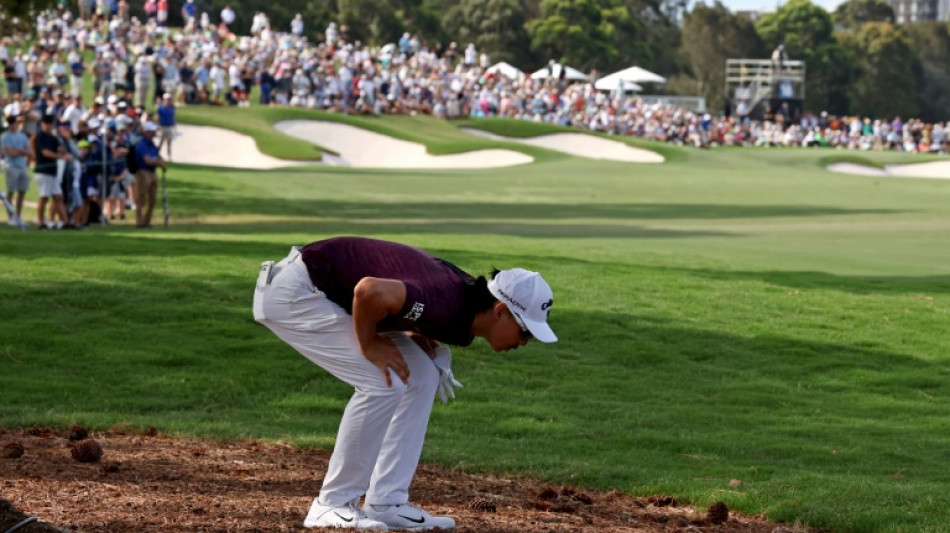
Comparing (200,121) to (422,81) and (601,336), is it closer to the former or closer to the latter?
(422,81)

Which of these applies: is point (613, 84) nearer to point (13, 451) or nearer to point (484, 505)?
point (13, 451)

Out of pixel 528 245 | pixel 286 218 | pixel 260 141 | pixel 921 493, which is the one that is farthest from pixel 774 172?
pixel 921 493

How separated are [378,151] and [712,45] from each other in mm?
71929

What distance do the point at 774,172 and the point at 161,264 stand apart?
40331mm

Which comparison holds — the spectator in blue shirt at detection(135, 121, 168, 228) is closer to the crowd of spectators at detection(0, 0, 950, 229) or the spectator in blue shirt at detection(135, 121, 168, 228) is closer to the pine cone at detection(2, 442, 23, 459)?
the crowd of spectators at detection(0, 0, 950, 229)

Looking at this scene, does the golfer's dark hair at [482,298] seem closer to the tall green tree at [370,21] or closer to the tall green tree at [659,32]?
the tall green tree at [370,21]

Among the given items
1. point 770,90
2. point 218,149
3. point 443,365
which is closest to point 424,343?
point 443,365

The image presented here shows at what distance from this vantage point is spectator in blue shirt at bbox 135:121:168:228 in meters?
25.5

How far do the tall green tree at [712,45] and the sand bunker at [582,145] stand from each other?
191 feet

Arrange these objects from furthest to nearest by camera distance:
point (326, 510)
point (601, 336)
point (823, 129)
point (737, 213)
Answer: point (823, 129) → point (737, 213) → point (601, 336) → point (326, 510)

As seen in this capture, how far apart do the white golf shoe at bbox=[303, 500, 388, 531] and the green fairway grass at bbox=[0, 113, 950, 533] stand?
2413 millimetres

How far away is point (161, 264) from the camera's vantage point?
653 inches

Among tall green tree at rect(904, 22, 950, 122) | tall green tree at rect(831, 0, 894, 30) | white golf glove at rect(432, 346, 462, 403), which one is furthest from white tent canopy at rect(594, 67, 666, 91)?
white golf glove at rect(432, 346, 462, 403)

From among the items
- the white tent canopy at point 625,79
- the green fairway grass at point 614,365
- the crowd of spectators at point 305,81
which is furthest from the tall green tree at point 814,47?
the green fairway grass at point 614,365
